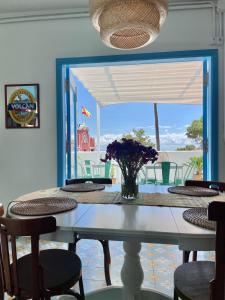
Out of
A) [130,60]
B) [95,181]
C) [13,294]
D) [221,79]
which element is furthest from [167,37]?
[13,294]

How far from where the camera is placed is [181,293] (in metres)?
1.12

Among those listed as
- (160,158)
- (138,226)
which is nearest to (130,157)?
(138,226)

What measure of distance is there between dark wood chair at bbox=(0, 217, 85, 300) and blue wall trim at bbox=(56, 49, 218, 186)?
68.8 inches

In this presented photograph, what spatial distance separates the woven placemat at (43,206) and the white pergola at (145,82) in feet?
7.75

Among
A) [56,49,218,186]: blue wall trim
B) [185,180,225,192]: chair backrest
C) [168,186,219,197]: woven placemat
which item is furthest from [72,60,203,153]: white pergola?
[168,186,219,197]: woven placemat

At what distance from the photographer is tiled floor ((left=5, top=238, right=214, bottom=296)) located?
2.04 m

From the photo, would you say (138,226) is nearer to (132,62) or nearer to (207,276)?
(207,276)

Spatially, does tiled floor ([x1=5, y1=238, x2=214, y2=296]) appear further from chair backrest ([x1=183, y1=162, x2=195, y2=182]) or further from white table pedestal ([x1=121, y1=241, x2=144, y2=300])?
chair backrest ([x1=183, y1=162, x2=195, y2=182])

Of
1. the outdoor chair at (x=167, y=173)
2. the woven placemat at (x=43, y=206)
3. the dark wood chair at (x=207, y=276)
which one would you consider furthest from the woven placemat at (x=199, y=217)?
the outdoor chair at (x=167, y=173)

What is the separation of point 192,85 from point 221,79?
8.65 feet

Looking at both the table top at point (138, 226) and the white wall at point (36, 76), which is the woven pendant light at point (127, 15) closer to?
the table top at point (138, 226)

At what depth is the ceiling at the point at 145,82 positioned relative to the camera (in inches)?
165

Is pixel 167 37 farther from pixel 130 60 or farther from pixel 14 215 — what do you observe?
pixel 14 215

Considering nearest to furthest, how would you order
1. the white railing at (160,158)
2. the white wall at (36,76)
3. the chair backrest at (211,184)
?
1. the chair backrest at (211,184)
2. the white wall at (36,76)
3. the white railing at (160,158)
